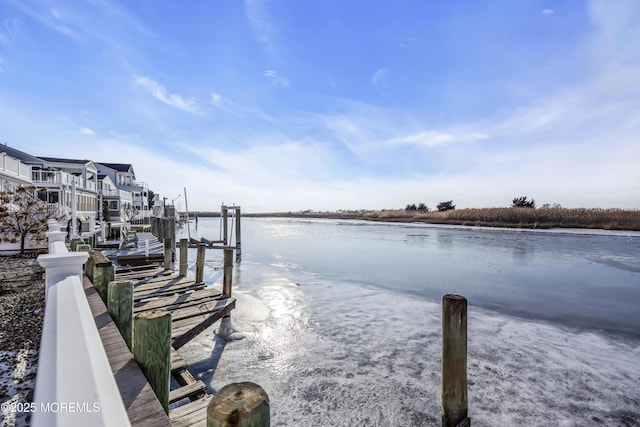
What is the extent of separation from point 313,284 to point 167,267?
5.45 m

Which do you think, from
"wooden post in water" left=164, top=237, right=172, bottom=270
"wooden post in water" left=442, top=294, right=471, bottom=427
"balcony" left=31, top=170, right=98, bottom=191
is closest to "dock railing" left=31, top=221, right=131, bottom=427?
"wooden post in water" left=442, top=294, right=471, bottom=427

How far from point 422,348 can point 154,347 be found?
18.5 feet

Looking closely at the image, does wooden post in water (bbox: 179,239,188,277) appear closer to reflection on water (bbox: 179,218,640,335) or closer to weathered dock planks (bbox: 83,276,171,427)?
reflection on water (bbox: 179,218,640,335)

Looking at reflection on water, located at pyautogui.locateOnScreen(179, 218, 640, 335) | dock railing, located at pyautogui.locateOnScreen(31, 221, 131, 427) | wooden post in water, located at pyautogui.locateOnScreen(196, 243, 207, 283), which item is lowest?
reflection on water, located at pyautogui.locateOnScreen(179, 218, 640, 335)

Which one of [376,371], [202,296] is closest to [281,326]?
[202,296]

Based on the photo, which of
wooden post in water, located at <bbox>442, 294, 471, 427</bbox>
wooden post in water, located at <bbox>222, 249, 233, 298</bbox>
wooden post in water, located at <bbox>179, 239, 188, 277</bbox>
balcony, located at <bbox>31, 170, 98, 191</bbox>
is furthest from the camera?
balcony, located at <bbox>31, 170, 98, 191</bbox>

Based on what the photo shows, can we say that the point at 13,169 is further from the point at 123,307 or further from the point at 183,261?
the point at 123,307

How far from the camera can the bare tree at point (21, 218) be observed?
13312mm

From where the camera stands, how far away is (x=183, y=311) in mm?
6395

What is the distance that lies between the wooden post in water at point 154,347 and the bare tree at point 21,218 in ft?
51.1

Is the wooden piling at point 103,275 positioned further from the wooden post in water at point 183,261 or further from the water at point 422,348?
the wooden post in water at point 183,261

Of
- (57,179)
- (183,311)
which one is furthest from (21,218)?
(57,179)

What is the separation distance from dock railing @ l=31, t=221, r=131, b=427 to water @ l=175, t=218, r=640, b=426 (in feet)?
10.5

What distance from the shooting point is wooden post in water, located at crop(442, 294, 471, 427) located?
391cm
